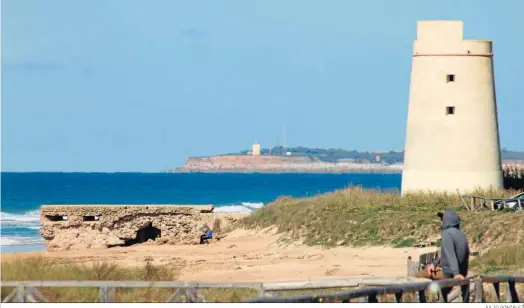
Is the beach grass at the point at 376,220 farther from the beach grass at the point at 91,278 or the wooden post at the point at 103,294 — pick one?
the wooden post at the point at 103,294

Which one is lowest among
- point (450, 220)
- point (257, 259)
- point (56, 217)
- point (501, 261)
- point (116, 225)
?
point (257, 259)

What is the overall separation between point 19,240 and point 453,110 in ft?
62.1

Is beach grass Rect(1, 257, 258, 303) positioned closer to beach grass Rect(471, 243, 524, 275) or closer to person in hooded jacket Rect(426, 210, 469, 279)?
person in hooded jacket Rect(426, 210, 469, 279)

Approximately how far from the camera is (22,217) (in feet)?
202

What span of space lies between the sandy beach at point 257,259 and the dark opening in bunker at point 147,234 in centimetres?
47

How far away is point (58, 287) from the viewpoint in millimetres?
15273

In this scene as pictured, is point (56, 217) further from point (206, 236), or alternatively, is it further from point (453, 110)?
point (453, 110)

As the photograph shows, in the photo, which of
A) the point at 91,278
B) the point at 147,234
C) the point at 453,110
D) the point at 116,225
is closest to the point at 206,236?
the point at 147,234

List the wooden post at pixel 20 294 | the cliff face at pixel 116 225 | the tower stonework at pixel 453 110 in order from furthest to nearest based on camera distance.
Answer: the tower stonework at pixel 453 110 → the cliff face at pixel 116 225 → the wooden post at pixel 20 294

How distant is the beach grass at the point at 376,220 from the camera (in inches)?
1027

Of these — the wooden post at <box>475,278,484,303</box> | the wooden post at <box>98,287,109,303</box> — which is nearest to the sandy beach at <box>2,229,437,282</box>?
the wooden post at <box>98,287,109,303</box>

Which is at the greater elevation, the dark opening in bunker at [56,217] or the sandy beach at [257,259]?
the dark opening in bunker at [56,217]

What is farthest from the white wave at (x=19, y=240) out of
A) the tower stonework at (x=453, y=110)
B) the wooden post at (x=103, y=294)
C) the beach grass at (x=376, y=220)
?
the wooden post at (x=103, y=294)

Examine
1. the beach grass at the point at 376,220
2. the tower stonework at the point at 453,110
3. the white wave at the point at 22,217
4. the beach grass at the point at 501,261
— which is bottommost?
the beach grass at the point at 501,261
